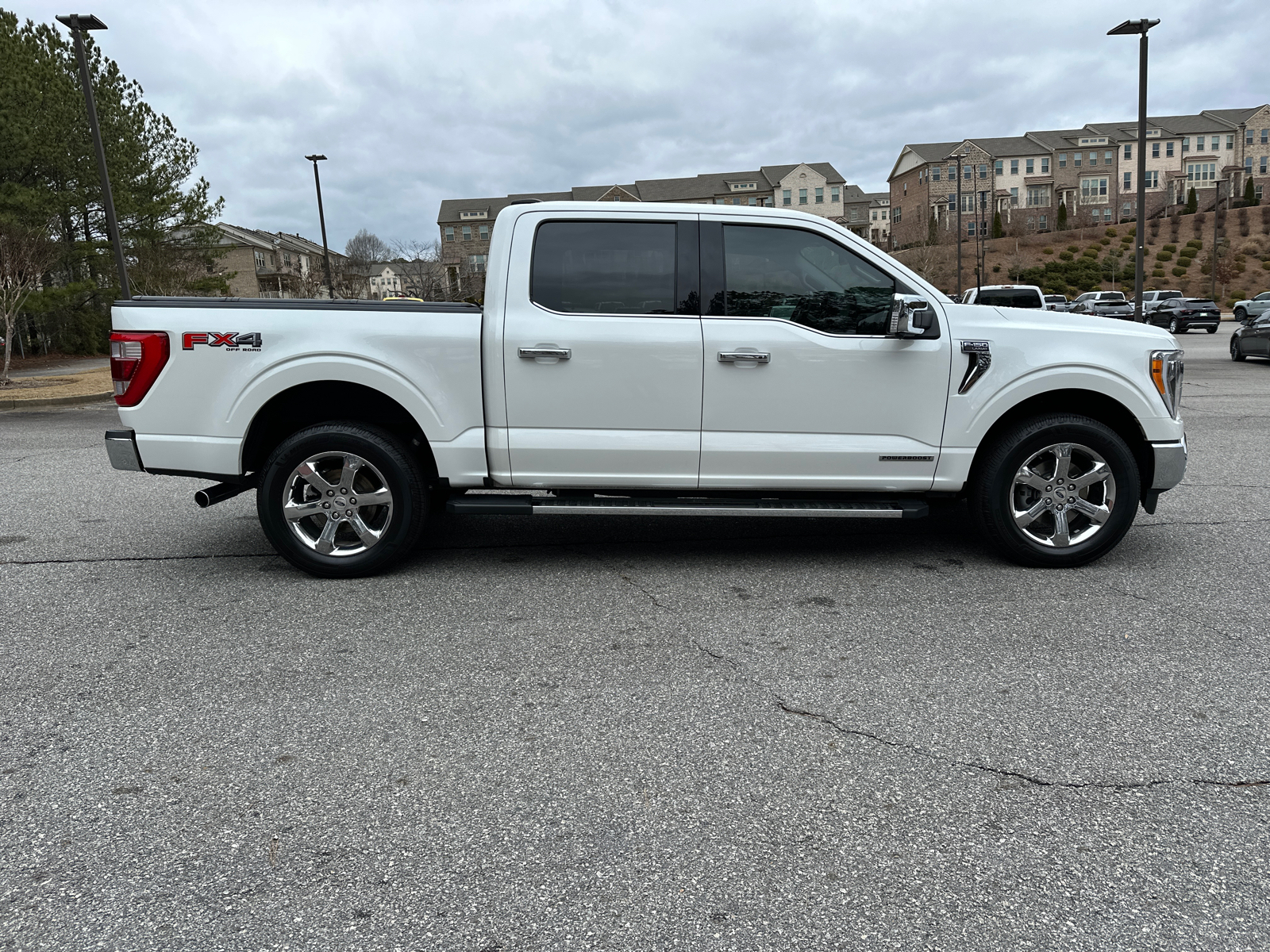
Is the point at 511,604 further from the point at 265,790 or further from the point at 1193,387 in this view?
the point at 1193,387

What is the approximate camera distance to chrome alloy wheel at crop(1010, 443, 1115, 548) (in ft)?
16.7

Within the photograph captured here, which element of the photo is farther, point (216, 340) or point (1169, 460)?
point (1169, 460)

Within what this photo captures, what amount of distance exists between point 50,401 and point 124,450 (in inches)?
533

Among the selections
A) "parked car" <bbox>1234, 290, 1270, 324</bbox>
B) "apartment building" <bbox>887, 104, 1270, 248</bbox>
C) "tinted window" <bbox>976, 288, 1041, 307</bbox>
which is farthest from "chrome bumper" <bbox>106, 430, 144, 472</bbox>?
"apartment building" <bbox>887, 104, 1270, 248</bbox>

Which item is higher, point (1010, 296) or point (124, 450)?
point (1010, 296)

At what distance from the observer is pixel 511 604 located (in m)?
4.74

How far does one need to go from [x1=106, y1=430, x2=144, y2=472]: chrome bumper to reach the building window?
347 ft

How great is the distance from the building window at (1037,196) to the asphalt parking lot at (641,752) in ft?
339

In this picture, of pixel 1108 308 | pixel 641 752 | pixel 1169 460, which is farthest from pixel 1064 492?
pixel 1108 308

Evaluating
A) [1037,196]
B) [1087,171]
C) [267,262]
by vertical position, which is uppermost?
[1087,171]

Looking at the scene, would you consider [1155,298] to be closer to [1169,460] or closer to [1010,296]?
[1010,296]

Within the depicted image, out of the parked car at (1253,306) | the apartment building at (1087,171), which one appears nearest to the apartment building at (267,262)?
the parked car at (1253,306)

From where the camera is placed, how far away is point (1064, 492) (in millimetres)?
5133

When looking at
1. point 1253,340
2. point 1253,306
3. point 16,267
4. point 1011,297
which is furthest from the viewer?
point 1253,306
